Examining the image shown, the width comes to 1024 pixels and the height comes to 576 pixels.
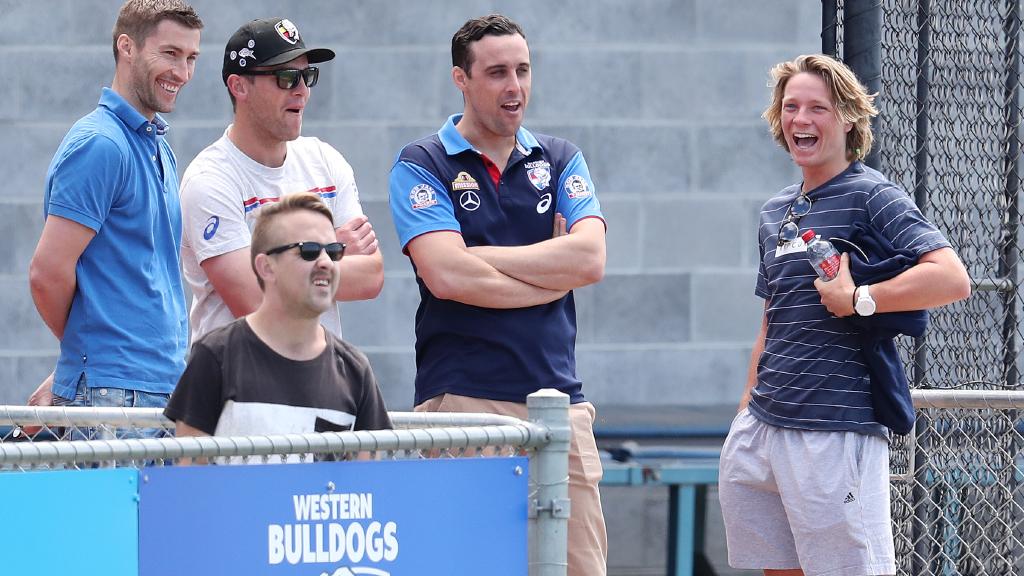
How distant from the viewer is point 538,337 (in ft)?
11.3

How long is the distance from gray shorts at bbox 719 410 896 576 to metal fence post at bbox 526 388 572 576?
0.84 metres

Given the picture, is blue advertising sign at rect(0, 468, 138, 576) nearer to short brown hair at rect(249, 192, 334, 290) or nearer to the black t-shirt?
the black t-shirt

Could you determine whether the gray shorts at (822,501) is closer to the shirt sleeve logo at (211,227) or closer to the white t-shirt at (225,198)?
the white t-shirt at (225,198)

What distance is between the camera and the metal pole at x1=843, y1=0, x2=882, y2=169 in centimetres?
376

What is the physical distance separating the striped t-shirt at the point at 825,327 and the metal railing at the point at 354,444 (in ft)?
2.32

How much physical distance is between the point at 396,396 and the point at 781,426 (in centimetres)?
352

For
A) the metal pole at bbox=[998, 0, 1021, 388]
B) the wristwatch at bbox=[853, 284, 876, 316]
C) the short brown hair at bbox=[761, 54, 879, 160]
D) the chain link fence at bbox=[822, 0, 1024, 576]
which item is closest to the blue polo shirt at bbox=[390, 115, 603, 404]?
the short brown hair at bbox=[761, 54, 879, 160]

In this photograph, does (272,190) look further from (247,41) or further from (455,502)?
(455,502)

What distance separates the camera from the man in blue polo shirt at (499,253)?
338 centimetres

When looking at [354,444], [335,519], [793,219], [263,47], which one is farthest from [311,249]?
[793,219]

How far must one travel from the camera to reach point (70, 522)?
214 centimetres

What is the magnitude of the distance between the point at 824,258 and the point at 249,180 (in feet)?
4.75

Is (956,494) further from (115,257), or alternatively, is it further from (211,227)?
(115,257)

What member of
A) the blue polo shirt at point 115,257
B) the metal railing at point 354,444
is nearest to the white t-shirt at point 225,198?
the blue polo shirt at point 115,257
